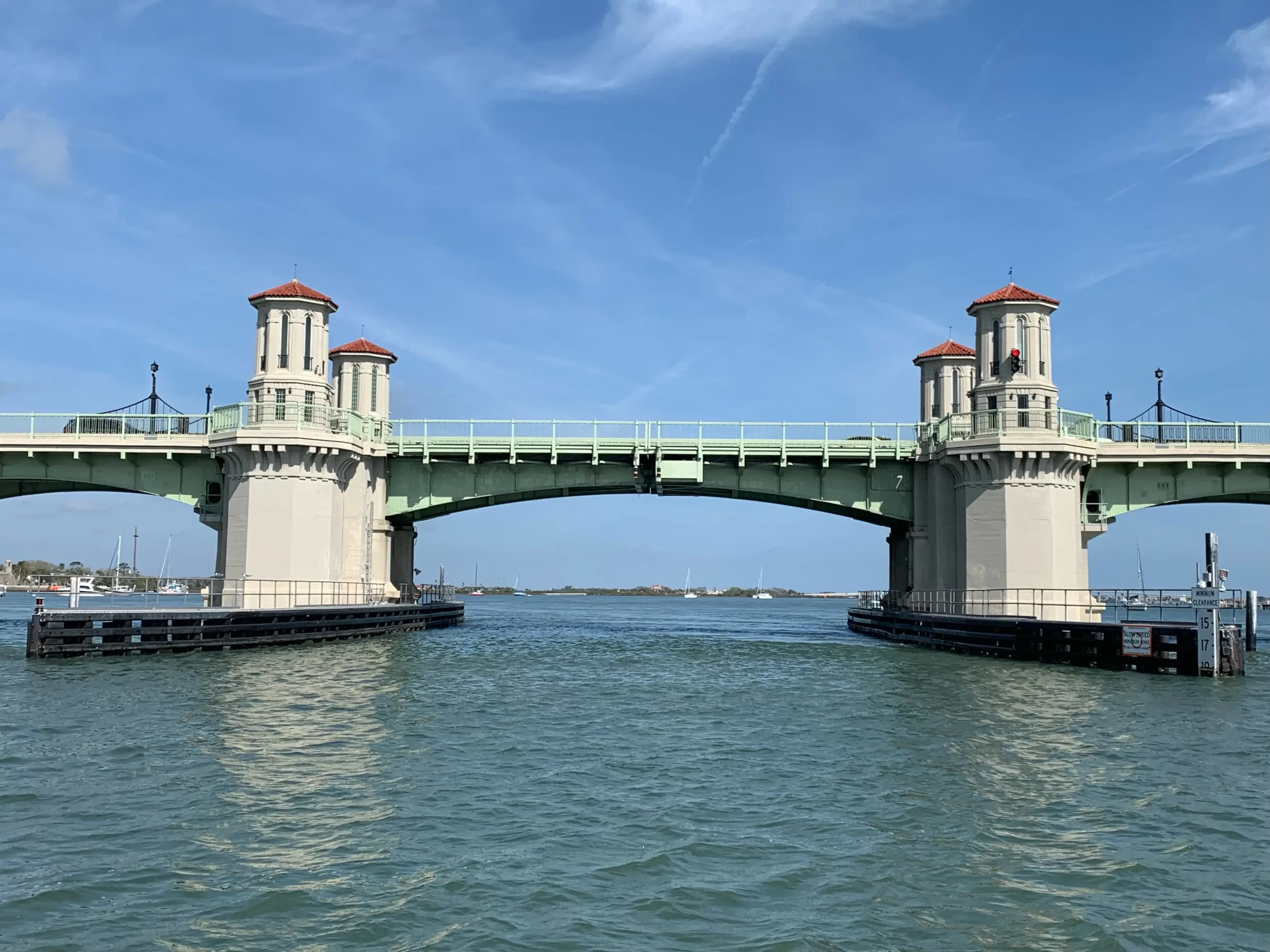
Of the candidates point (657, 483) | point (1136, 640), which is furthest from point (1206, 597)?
point (657, 483)

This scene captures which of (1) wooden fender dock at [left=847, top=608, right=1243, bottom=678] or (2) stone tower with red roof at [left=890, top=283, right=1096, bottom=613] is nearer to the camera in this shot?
(1) wooden fender dock at [left=847, top=608, right=1243, bottom=678]

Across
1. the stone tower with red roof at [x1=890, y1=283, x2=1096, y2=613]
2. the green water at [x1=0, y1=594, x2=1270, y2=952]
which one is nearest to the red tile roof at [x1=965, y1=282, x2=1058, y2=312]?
the stone tower with red roof at [x1=890, y1=283, x2=1096, y2=613]

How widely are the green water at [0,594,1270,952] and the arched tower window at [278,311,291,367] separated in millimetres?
21934

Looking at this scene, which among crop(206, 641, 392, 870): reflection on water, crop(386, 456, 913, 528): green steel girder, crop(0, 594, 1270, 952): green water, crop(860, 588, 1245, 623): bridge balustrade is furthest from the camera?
crop(386, 456, 913, 528): green steel girder

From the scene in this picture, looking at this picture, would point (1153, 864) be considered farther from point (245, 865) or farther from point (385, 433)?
point (385, 433)

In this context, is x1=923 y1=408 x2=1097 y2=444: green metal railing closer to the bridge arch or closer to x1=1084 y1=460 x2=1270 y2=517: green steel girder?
x1=1084 y1=460 x2=1270 y2=517: green steel girder

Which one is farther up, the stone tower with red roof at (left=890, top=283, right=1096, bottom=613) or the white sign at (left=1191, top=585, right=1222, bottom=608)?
the stone tower with red roof at (left=890, top=283, right=1096, bottom=613)

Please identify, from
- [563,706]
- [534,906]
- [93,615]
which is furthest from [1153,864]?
[93,615]

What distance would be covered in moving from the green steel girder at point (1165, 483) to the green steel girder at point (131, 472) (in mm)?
41678

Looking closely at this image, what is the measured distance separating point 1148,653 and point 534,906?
3272 centimetres

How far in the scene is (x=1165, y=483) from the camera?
170 ft

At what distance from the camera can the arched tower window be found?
5106cm

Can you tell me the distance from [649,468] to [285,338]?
1834 cm

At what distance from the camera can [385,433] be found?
193ft
